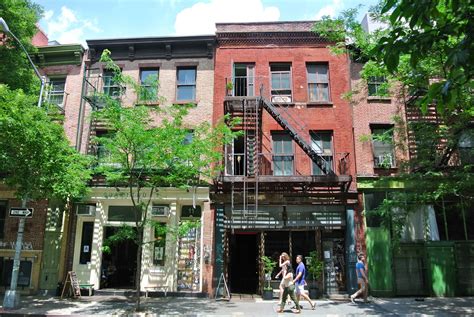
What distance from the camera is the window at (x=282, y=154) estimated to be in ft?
55.8

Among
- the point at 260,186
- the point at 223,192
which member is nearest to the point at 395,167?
the point at 260,186

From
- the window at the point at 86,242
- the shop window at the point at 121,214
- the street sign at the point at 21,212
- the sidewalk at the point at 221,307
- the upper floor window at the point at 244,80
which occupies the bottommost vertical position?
the sidewalk at the point at 221,307

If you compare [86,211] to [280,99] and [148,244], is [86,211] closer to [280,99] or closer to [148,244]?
[148,244]

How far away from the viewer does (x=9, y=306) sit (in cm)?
1271

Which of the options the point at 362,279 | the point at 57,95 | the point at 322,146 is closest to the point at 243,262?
the point at 362,279

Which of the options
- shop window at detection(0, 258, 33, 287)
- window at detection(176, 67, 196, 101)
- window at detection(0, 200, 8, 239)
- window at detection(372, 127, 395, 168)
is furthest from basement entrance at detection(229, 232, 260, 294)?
window at detection(0, 200, 8, 239)

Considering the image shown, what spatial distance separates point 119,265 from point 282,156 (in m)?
8.70

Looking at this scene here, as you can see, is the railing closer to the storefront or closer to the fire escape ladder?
the fire escape ladder

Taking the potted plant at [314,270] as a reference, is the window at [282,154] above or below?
above

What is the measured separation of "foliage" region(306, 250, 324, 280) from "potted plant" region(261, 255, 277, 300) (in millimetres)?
1474

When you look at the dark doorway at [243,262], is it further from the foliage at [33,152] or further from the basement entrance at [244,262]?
the foliage at [33,152]

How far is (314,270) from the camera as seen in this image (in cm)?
1555

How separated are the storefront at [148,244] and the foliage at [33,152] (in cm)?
242

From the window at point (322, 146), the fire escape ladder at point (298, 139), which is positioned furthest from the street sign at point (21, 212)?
the window at point (322, 146)
